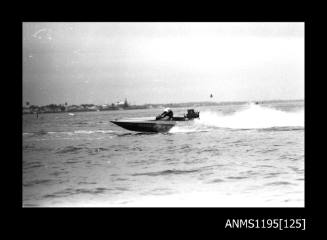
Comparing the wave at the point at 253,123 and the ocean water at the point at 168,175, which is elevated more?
the wave at the point at 253,123

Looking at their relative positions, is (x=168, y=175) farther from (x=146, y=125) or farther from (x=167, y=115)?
(x=167, y=115)

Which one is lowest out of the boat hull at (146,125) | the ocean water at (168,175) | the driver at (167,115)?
the ocean water at (168,175)

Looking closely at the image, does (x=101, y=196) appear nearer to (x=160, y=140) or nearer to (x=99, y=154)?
(x=99, y=154)

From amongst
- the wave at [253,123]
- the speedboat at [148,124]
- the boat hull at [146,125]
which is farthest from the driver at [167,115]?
the wave at [253,123]

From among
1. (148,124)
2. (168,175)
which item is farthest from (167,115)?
(168,175)

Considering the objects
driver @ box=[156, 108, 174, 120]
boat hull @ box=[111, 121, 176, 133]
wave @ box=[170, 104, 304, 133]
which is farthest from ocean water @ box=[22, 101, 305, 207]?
wave @ box=[170, 104, 304, 133]

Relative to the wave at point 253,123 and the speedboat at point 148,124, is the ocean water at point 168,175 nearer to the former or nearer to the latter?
the speedboat at point 148,124

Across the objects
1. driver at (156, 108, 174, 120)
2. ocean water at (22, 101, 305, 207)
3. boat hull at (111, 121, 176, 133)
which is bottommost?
ocean water at (22, 101, 305, 207)

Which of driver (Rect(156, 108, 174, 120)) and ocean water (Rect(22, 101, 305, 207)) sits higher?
driver (Rect(156, 108, 174, 120))

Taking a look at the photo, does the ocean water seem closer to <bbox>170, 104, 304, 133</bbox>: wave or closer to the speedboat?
the speedboat

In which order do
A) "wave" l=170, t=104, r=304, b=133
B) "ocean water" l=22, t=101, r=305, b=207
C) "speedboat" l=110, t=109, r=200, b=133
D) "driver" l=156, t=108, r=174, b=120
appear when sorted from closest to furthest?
"ocean water" l=22, t=101, r=305, b=207 < "speedboat" l=110, t=109, r=200, b=133 < "driver" l=156, t=108, r=174, b=120 < "wave" l=170, t=104, r=304, b=133

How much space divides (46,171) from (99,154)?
3.03 meters
